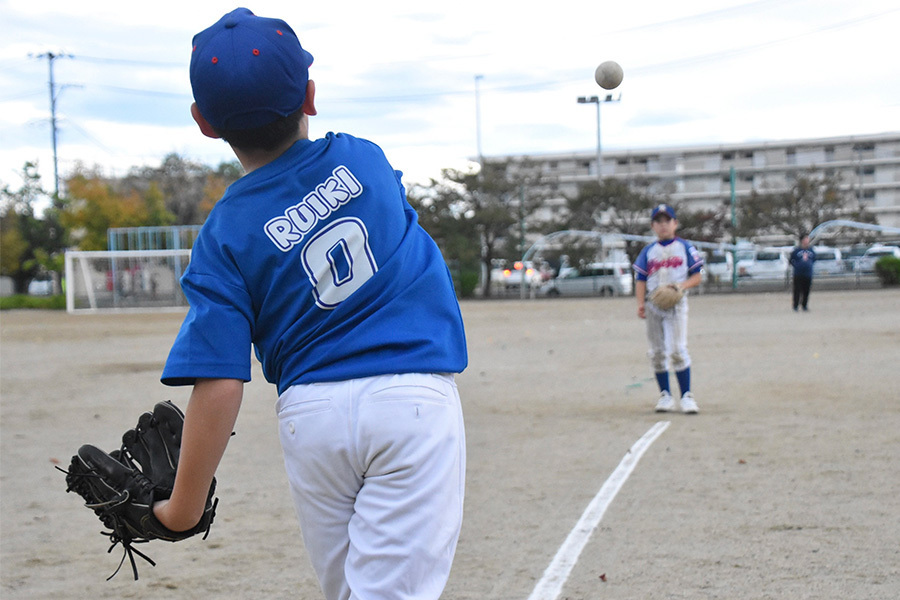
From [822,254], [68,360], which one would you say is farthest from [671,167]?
[68,360]

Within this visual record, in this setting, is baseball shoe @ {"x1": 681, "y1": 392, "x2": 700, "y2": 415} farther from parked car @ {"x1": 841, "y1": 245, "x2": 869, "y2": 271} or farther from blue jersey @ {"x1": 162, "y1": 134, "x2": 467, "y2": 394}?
parked car @ {"x1": 841, "y1": 245, "x2": 869, "y2": 271}

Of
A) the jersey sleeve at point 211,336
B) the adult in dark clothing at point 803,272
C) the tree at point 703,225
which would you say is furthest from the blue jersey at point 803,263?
the jersey sleeve at point 211,336

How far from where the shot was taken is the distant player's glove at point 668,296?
937 centimetres

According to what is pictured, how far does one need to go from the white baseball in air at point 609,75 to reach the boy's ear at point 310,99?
478 centimetres

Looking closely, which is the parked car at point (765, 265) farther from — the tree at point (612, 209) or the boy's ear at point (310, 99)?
the boy's ear at point (310, 99)

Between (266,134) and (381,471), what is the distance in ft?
2.67

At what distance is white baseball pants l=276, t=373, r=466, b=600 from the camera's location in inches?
82.1

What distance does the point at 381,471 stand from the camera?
6.91ft

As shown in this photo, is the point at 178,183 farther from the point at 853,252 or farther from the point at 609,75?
the point at 609,75

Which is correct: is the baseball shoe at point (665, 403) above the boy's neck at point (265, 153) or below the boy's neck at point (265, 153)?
below

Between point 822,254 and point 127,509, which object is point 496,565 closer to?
point 127,509

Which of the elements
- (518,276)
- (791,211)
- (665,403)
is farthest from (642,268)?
(791,211)

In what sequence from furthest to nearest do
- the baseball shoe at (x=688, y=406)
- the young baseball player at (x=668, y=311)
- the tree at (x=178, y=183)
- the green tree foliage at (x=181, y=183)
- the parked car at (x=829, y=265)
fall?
the tree at (x=178, y=183)
the green tree foliage at (x=181, y=183)
the parked car at (x=829, y=265)
the young baseball player at (x=668, y=311)
the baseball shoe at (x=688, y=406)

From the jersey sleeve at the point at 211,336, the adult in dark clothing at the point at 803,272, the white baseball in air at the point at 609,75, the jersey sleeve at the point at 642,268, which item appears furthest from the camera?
the adult in dark clothing at the point at 803,272
